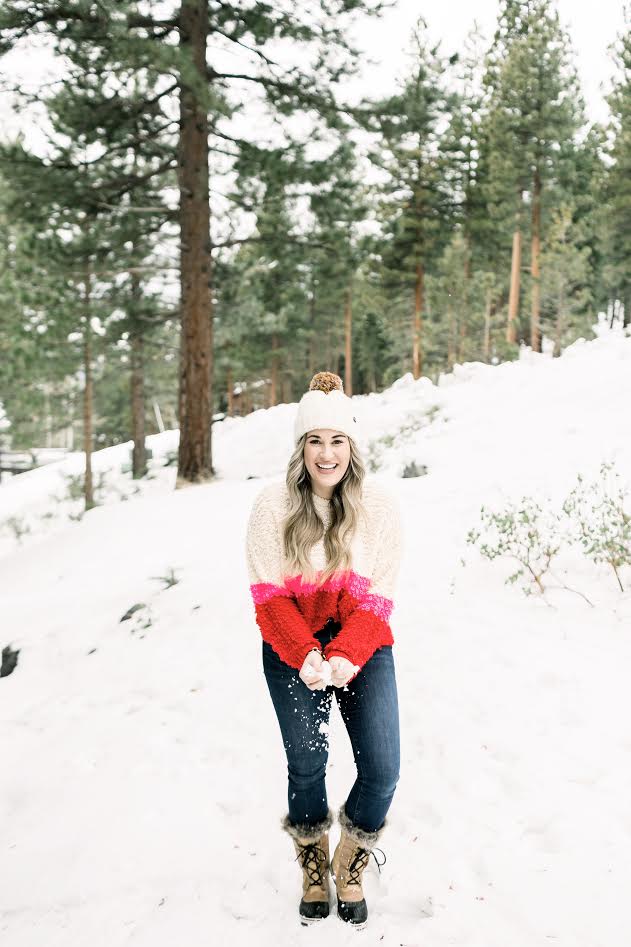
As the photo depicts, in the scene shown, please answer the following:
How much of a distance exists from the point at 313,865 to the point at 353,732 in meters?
0.64

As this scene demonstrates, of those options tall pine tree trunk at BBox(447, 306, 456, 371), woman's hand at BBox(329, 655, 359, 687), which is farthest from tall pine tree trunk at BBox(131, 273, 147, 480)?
woman's hand at BBox(329, 655, 359, 687)

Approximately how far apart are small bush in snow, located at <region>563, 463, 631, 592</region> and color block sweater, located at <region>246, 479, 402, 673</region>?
9.10ft

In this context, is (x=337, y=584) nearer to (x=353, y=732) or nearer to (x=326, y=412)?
(x=353, y=732)

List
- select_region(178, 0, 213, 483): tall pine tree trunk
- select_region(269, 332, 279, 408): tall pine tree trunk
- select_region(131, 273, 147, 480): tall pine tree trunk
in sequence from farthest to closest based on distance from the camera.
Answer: select_region(269, 332, 279, 408): tall pine tree trunk
select_region(131, 273, 147, 480): tall pine tree trunk
select_region(178, 0, 213, 483): tall pine tree trunk

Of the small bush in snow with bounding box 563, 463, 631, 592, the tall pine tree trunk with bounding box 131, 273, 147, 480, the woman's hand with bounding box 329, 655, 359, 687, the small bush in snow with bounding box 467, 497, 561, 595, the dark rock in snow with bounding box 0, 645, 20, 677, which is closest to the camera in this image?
the woman's hand with bounding box 329, 655, 359, 687

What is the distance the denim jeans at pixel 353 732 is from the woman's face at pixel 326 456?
0.71 m

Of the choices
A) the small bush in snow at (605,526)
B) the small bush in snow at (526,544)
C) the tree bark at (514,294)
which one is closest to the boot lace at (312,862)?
the small bush in snow at (526,544)

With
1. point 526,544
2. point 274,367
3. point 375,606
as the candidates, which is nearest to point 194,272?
point 526,544

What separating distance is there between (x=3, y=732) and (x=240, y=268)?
1024 centimetres

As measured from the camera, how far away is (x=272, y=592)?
229 centimetres

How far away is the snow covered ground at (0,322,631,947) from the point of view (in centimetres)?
237

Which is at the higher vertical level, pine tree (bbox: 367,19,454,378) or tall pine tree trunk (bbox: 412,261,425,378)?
pine tree (bbox: 367,19,454,378)

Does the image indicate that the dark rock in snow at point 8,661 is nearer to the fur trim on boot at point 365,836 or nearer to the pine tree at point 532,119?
the fur trim on boot at point 365,836

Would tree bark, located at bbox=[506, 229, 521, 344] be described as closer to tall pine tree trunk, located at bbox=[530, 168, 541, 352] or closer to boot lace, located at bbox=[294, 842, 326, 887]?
tall pine tree trunk, located at bbox=[530, 168, 541, 352]
